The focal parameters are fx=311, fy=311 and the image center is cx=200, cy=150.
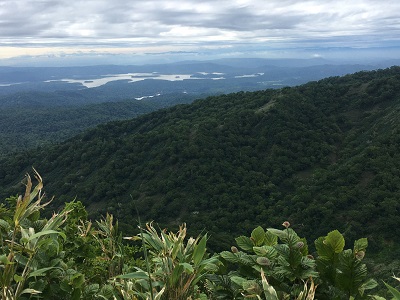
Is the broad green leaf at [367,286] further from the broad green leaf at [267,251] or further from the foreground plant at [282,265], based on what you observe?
the broad green leaf at [267,251]

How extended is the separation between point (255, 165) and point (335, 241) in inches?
2437

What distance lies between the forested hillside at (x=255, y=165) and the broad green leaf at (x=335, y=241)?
1362 inches

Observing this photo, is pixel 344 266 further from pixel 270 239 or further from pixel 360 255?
pixel 270 239

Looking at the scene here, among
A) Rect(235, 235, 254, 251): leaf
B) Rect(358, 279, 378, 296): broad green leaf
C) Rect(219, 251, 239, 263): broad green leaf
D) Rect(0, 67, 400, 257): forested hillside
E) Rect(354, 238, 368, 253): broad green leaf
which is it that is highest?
Rect(354, 238, 368, 253): broad green leaf

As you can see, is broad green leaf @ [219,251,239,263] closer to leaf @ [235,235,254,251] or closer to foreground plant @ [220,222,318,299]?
foreground plant @ [220,222,318,299]

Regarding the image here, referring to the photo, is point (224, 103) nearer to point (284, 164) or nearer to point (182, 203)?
point (284, 164)

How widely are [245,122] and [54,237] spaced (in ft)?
238

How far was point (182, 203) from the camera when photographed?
5809 centimetres

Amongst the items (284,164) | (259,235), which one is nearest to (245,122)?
(284,164)

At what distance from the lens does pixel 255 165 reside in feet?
211

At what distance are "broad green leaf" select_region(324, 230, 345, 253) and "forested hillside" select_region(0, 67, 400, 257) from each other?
34604 mm

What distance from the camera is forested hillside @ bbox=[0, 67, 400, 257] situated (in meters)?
46.2

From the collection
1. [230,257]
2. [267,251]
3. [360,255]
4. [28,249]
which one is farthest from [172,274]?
[360,255]

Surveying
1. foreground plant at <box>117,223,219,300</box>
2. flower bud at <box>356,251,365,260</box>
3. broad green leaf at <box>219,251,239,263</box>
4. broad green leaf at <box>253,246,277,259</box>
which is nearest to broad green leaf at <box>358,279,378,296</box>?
flower bud at <box>356,251,365,260</box>
